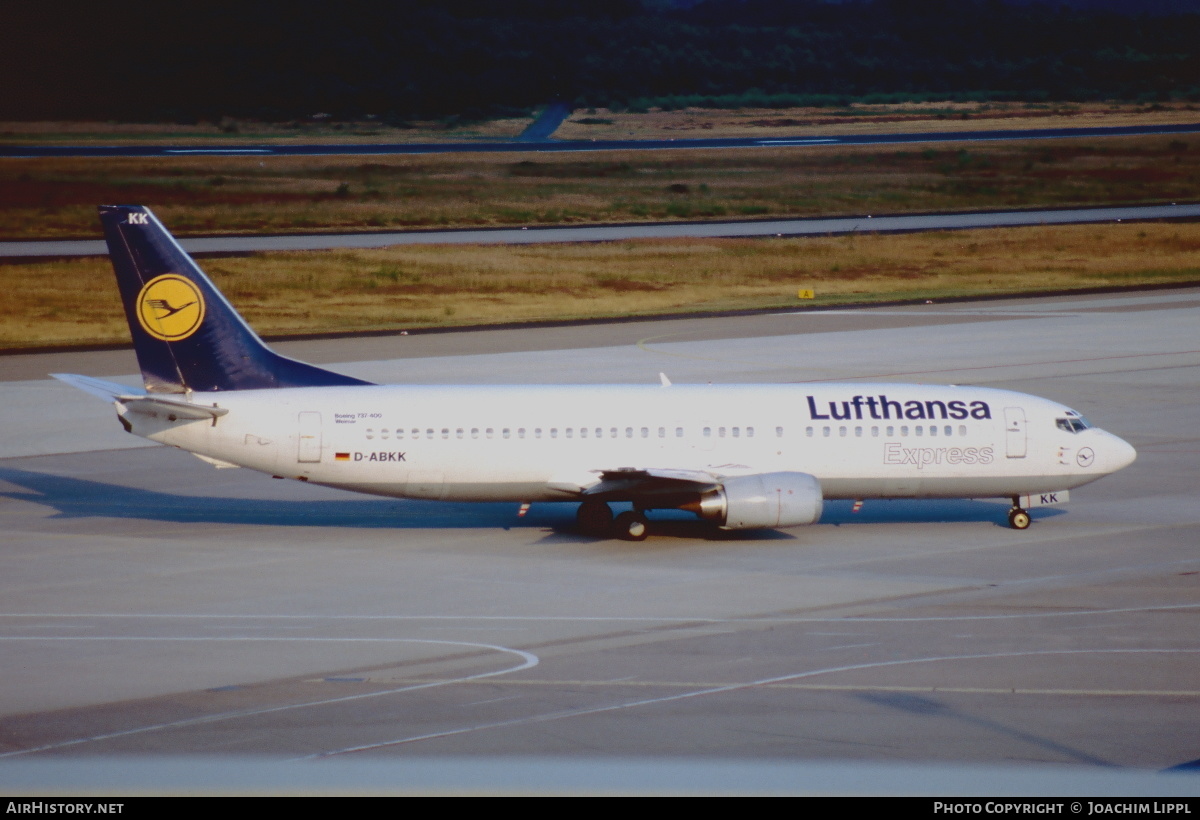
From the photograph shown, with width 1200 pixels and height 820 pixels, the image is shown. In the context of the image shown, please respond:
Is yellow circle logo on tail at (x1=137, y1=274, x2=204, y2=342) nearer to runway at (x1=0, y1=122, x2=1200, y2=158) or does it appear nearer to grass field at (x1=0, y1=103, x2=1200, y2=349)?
grass field at (x1=0, y1=103, x2=1200, y2=349)

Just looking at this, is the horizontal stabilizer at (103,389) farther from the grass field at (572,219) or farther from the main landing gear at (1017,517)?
the grass field at (572,219)

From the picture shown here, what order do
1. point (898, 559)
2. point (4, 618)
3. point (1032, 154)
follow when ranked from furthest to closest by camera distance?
point (1032, 154), point (898, 559), point (4, 618)

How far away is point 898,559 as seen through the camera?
3309 cm

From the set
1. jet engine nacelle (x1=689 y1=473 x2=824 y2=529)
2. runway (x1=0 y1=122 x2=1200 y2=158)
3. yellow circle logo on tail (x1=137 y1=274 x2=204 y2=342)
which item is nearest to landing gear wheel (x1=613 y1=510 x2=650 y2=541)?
jet engine nacelle (x1=689 y1=473 x2=824 y2=529)

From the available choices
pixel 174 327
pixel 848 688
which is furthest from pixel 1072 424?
pixel 174 327

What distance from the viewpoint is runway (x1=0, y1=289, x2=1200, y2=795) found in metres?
19.6

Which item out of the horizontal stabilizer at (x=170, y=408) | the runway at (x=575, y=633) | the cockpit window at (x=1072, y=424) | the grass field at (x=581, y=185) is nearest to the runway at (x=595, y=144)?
the grass field at (x=581, y=185)

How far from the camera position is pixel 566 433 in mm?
A: 35219

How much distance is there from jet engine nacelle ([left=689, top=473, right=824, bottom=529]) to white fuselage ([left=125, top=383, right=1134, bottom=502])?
55.4 inches

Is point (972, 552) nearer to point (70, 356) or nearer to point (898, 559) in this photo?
point (898, 559)

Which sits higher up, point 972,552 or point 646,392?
point 646,392

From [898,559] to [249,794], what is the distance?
95.6ft
